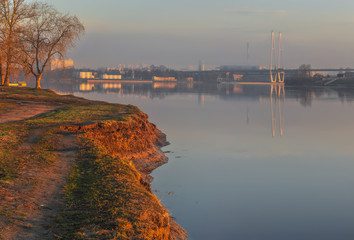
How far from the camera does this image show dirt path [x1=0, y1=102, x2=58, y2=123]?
24331mm

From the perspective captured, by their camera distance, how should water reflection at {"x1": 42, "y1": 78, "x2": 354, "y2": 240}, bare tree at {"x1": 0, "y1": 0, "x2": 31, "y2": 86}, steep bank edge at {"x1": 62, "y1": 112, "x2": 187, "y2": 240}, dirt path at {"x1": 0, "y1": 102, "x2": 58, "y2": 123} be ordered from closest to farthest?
steep bank edge at {"x1": 62, "y1": 112, "x2": 187, "y2": 240} < water reflection at {"x1": 42, "y1": 78, "x2": 354, "y2": 240} < dirt path at {"x1": 0, "y1": 102, "x2": 58, "y2": 123} < bare tree at {"x1": 0, "y1": 0, "x2": 31, "y2": 86}

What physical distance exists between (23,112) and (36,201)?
20.4 m

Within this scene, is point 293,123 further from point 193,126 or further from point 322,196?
point 322,196

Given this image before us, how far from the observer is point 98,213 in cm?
884

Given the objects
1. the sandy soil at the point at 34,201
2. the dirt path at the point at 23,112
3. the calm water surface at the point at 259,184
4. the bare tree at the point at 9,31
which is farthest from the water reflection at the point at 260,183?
the bare tree at the point at 9,31

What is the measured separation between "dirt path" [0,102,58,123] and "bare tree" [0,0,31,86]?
1508cm

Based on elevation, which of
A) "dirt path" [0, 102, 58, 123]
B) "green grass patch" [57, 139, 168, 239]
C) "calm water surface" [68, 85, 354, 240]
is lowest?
"calm water surface" [68, 85, 354, 240]

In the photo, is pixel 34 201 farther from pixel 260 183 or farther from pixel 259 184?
pixel 260 183

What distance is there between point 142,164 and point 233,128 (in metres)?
18.5

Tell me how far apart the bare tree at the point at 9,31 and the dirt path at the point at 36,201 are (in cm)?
3750

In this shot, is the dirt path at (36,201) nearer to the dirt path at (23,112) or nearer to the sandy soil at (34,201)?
the sandy soil at (34,201)

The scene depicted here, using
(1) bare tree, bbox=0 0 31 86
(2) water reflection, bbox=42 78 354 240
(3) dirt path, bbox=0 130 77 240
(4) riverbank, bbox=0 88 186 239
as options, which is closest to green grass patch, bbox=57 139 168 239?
(4) riverbank, bbox=0 88 186 239

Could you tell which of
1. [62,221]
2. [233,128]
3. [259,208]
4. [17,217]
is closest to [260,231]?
[259,208]

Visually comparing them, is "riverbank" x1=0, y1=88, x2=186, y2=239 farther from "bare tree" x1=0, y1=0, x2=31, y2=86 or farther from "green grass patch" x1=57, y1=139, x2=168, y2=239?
"bare tree" x1=0, y1=0, x2=31, y2=86
